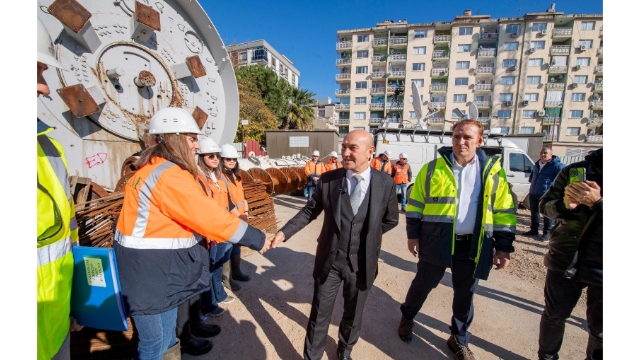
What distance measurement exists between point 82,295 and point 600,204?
3.22 m

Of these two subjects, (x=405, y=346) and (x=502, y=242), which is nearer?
(x=502, y=242)

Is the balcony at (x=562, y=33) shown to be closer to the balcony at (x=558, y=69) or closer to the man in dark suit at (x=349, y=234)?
the balcony at (x=558, y=69)

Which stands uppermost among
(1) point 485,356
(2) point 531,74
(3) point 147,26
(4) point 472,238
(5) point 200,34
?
(2) point 531,74

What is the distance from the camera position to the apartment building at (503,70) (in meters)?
33.6

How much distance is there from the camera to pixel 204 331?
2.64 meters

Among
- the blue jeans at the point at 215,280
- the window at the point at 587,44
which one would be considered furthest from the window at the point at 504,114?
the blue jeans at the point at 215,280

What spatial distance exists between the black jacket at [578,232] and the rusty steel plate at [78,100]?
13.7ft

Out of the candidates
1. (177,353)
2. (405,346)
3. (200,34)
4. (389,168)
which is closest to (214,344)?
(177,353)

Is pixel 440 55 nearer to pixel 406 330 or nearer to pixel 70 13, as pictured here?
pixel 406 330

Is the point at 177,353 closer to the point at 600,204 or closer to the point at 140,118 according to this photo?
the point at 140,118

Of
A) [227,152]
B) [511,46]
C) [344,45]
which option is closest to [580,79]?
[511,46]

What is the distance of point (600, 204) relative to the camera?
157 cm

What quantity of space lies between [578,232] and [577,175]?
1.38 ft

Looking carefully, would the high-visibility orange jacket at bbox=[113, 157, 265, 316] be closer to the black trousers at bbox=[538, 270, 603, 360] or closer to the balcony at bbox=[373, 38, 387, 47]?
the black trousers at bbox=[538, 270, 603, 360]
